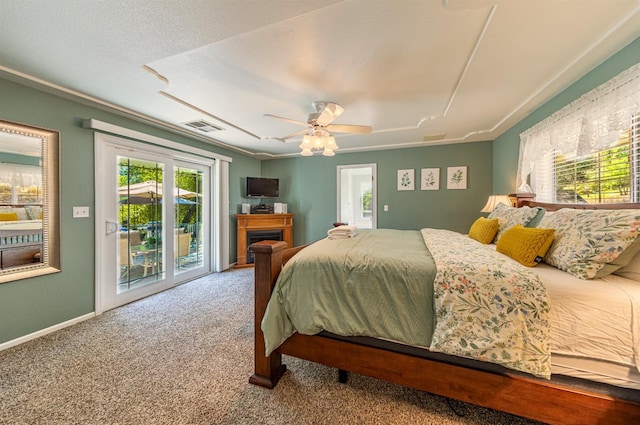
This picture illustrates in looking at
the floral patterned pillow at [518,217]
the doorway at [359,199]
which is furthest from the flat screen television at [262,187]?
the floral patterned pillow at [518,217]

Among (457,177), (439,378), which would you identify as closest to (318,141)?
(439,378)

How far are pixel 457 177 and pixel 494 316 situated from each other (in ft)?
11.9

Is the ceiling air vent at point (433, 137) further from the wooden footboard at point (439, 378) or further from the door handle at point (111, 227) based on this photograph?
the door handle at point (111, 227)

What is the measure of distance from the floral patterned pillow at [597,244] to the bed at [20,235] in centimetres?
415

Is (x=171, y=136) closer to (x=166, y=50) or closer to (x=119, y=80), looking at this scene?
(x=119, y=80)

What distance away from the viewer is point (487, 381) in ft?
3.94

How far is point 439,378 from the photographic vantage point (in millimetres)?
1282

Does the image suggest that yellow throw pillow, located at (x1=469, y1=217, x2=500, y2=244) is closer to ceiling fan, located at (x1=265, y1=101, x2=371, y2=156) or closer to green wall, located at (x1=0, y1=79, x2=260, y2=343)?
ceiling fan, located at (x1=265, y1=101, x2=371, y2=156)

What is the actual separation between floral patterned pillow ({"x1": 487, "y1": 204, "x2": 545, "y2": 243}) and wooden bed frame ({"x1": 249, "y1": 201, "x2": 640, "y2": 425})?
0.45 metres

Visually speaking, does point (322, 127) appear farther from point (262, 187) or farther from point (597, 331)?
point (262, 187)

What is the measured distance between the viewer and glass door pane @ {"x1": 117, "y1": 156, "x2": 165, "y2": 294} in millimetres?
2896

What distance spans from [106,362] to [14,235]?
4.80 feet

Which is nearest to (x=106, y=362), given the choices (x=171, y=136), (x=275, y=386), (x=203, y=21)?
(x=275, y=386)

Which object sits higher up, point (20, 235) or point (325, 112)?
point (325, 112)
